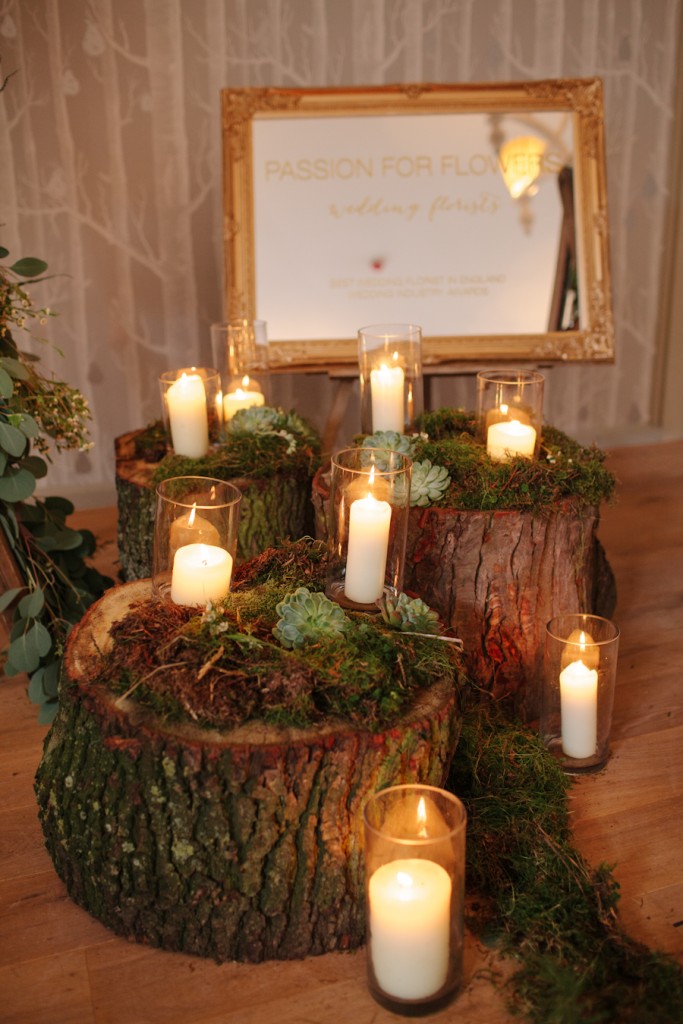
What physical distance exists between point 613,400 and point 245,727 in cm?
283

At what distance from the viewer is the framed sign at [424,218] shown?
2.81m

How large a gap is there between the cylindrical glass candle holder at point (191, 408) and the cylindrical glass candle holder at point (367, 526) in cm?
59

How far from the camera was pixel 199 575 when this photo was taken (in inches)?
61.0

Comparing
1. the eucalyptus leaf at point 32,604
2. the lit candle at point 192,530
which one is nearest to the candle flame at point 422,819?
the lit candle at point 192,530

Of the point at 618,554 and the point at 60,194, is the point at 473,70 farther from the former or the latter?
the point at 618,554

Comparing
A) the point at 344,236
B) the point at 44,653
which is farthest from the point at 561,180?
the point at 44,653

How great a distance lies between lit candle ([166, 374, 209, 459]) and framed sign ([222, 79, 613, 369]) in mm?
697

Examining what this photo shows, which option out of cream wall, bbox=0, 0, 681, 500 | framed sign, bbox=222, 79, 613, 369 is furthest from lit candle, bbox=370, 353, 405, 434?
cream wall, bbox=0, 0, 681, 500

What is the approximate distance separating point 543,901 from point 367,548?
58 centimetres

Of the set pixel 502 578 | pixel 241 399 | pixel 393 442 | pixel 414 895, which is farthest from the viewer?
pixel 241 399

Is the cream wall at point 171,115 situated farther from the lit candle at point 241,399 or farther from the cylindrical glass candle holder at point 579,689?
the cylindrical glass candle holder at point 579,689

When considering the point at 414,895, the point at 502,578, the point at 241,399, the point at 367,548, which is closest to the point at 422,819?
the point at 414,895

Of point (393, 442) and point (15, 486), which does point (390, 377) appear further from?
point (15, 486)

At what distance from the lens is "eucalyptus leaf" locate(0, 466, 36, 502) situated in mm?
1892
